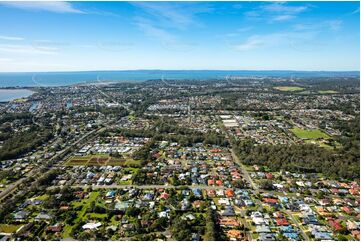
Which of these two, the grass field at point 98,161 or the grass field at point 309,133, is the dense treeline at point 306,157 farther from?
the grass field at point 98,161

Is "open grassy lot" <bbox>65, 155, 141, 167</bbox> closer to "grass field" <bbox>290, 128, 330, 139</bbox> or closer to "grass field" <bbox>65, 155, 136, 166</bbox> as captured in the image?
"grass field" <bbox>65, 155, 136, 166</bbox>

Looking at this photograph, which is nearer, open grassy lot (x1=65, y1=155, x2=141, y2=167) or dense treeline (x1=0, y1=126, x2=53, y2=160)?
open grassy lot (x1=65, y1=155, x2=141, y2=167)

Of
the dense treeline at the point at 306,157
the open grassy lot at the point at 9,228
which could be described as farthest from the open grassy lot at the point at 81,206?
the dense treeline at the point at 306,157

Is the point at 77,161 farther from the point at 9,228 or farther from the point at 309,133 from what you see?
the point at 309,133

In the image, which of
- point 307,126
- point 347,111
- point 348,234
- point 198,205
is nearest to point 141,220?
point 198,205

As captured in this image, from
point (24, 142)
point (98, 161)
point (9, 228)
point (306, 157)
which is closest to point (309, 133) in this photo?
point (306, 157)

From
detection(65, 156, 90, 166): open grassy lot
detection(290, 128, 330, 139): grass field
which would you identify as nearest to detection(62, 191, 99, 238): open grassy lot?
detection(65, 156, 90, 166): open grassy lot

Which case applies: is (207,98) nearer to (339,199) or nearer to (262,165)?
(262,165)
